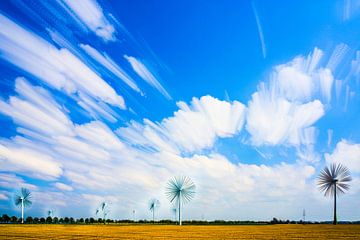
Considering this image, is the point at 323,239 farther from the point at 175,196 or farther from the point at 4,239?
the point at 175,196

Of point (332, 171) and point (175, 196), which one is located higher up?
point (332, 171)

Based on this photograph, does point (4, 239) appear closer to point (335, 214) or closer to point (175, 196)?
point (335, 214)

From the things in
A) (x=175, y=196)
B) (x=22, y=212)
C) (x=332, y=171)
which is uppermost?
(x=332, y=171)

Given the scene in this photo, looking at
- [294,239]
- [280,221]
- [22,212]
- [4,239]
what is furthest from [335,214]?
[22,212]

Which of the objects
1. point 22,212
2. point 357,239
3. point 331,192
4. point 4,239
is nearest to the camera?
point 357,239

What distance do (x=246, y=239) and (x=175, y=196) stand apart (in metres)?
135

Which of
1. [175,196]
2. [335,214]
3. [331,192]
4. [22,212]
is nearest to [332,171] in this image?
[331,192]

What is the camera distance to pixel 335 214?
99.4 m

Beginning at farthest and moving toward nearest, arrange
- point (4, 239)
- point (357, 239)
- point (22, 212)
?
point (22, 212) < point (4, 239) < point (357, 239)

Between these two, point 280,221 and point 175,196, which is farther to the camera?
point 175,196

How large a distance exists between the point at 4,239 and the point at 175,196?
13212 centimetres

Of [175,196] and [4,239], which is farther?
[175,196]

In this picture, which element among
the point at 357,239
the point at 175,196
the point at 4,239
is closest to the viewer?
the point at 357,239

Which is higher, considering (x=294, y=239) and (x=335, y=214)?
(x=294, y=239)
